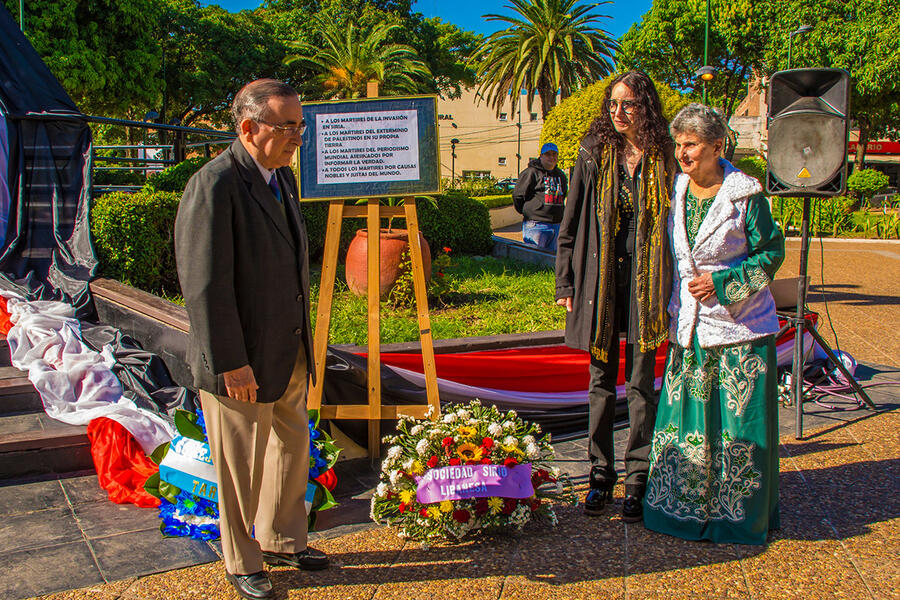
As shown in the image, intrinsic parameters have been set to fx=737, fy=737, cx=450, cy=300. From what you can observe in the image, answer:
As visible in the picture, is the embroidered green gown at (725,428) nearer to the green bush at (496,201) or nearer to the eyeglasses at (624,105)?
the eyeglasses at (624,105)

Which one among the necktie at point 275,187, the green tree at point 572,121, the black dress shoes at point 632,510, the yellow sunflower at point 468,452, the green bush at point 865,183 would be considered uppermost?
the green tree at point 572,121

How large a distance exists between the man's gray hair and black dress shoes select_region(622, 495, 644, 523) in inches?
89.5

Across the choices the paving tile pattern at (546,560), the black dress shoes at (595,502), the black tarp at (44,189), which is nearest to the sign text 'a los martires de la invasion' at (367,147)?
the paving tile pattern at (546,560)

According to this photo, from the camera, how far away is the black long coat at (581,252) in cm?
342

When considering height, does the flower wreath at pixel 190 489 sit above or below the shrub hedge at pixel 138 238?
below

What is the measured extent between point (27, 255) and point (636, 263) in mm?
5324

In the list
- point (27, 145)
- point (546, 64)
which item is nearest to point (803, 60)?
point (546, 64)

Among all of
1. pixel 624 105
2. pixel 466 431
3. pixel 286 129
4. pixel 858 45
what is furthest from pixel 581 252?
pixel 858 45

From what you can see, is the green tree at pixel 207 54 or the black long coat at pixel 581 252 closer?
the black long coat at pixel 581 252

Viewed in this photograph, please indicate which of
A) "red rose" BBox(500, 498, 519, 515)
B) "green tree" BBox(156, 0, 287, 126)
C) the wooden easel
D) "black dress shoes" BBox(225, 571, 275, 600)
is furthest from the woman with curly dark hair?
"green tree" BBox(156, 0, 287, 126)

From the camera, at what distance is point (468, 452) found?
3.20 metres

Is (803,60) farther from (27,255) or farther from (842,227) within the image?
(27,255)

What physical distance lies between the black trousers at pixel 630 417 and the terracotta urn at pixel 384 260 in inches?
153

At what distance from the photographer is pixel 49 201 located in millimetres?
6391
